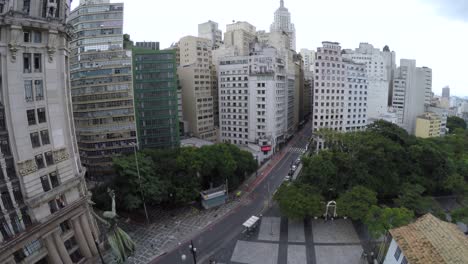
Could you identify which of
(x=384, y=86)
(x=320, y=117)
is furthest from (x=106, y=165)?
(x=384, y=86)

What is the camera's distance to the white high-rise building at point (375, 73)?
98.8 meters

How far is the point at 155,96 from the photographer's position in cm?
6488

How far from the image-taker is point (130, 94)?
2404 inches

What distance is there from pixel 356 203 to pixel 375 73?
92.3 m

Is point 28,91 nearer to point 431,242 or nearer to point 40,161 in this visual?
point 40,161

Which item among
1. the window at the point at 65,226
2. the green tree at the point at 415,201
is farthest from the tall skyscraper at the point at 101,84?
the green tree at the point at 415,201

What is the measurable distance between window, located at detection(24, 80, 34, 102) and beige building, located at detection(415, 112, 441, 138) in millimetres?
112913

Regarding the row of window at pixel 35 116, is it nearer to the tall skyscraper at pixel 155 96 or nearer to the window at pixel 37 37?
the window at pixel 37 37

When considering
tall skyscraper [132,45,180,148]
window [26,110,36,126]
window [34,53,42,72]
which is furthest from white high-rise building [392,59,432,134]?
window [26,110,36,126]

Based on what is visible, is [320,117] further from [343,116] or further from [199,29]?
[199,29]

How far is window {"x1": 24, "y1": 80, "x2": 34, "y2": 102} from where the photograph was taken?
2795 cm

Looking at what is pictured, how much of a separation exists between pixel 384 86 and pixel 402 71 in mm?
28269

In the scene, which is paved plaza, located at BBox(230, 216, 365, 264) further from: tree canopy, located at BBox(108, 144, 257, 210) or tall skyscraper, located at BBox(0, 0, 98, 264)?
tall skyscraper, located at BBox(0, 0, 98, 264)

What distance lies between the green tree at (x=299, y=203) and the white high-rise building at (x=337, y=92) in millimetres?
45588
